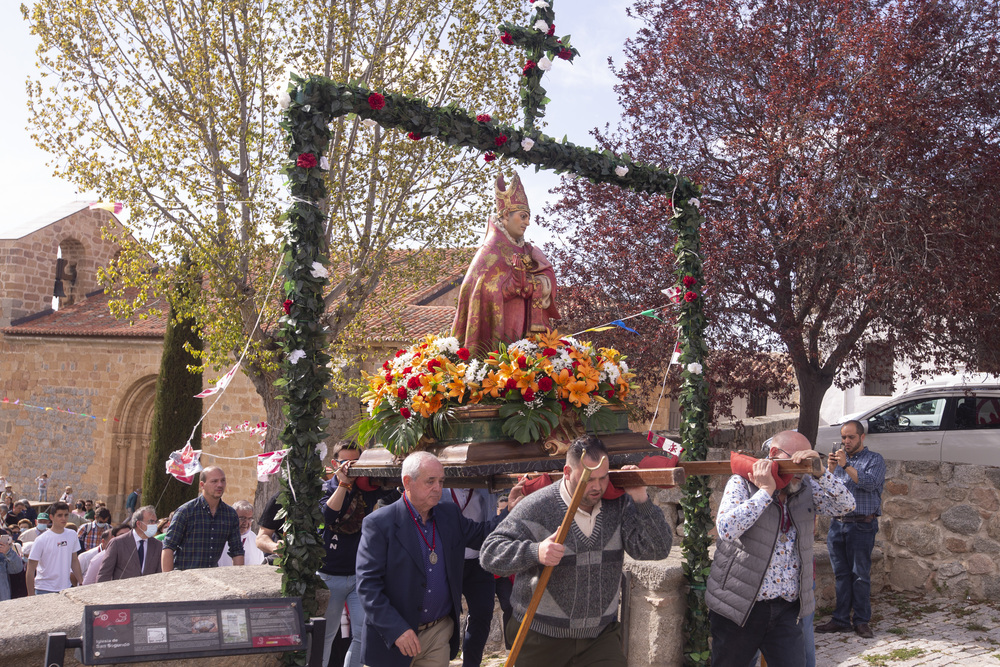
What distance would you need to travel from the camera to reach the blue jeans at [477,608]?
5473 millimetres

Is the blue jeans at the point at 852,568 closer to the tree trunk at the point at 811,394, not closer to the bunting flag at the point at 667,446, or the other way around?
the bunting flag at the point at 667,446

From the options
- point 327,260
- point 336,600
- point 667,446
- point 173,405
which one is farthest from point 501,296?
point 173,405

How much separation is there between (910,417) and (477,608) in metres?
8.15

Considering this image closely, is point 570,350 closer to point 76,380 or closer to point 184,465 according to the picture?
point 184,465

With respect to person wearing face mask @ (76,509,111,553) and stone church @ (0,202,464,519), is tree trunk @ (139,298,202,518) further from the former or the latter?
person wearing face mask @ (76,509,111,553)

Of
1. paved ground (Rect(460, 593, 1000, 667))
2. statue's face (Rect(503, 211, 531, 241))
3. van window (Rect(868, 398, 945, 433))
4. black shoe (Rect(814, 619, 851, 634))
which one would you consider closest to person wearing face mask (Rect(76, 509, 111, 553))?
paved ground (Rect(460, 593, 1000, 667))

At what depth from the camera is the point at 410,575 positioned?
14.1 ft

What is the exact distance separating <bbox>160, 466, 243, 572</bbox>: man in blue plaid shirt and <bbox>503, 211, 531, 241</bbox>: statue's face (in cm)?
278

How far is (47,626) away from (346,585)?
6.70 ft

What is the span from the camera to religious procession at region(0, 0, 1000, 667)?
4312mm

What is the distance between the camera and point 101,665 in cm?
348

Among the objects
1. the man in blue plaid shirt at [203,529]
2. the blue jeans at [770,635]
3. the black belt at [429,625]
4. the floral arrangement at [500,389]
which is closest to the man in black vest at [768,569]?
the blue jeans at [770,635]

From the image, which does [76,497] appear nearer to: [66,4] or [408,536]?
[66,4]

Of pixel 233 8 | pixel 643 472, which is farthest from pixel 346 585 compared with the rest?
pixel 233 8
